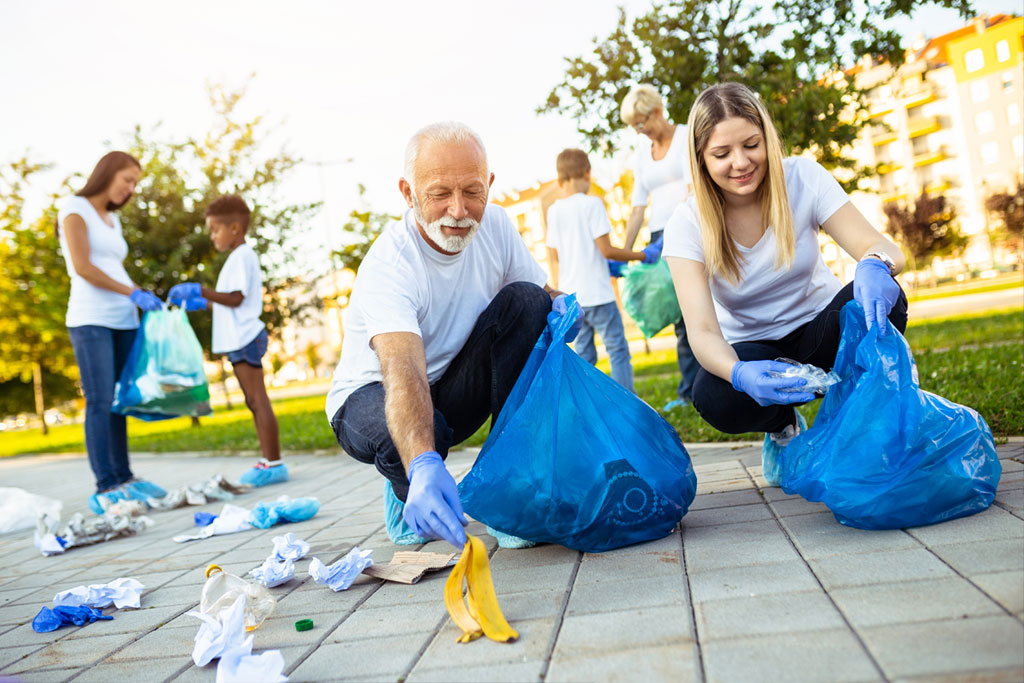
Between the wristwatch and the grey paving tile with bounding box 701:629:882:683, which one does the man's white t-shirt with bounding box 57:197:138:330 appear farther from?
the grey paving tile with bounding box 701:629:882:683

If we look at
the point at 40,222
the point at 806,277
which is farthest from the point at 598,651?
the point at 40,222

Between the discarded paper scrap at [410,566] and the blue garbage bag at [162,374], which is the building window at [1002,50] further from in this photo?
the discarded paper scrap at [410,566]

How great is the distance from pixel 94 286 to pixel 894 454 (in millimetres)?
4270

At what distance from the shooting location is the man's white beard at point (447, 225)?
254 centimetres

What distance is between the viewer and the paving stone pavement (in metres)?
1.52

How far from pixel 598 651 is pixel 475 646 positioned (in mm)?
298

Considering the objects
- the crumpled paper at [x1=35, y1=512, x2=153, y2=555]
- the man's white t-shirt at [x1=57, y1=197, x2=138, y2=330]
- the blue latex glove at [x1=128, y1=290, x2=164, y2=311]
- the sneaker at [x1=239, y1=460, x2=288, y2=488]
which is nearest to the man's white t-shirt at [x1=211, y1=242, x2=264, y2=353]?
the blue latex glove at [x1=128, y1=290, x2=164, y2=311]

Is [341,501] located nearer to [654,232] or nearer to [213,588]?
[213,588]

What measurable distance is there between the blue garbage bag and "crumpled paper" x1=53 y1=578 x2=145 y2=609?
7.45ft

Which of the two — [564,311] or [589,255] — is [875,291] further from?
[589,255]

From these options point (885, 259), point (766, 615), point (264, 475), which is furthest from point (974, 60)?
point (766, 615)

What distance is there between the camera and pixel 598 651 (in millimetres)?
1667

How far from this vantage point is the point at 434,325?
9.22 feet

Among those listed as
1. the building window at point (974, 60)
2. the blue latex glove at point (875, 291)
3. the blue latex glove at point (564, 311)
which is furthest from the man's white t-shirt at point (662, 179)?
the building window at point (974, 60)
